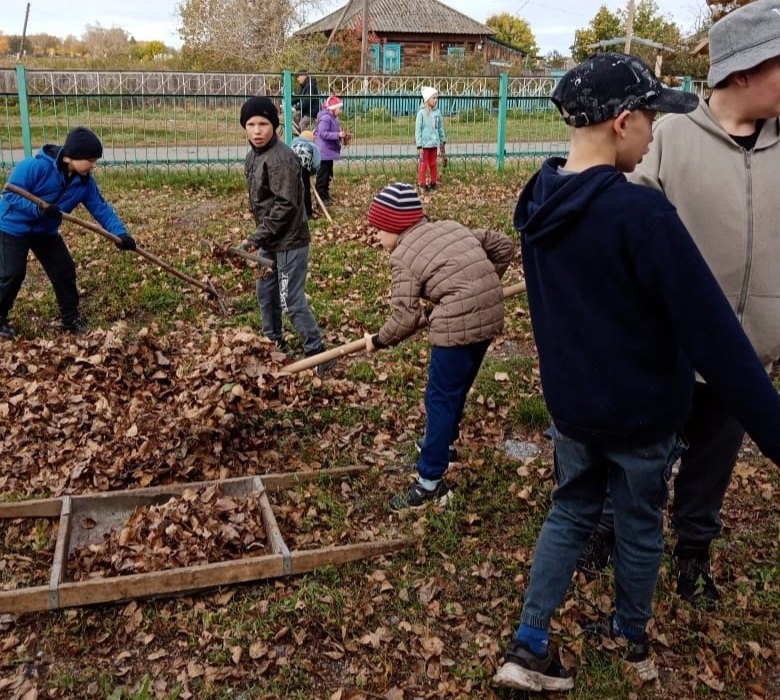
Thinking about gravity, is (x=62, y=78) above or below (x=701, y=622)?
above

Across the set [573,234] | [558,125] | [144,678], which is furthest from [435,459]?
[558,125]

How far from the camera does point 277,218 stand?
5621mm

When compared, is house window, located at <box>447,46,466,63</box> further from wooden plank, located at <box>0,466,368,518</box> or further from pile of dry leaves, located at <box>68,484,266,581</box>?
pile of dry leaves, located at <box>68,484,266,581</box>

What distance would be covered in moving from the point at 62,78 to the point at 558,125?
390 inches

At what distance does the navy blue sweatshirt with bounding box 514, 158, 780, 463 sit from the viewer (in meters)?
2.14

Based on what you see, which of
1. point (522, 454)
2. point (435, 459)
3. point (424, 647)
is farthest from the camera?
point (522, 454)

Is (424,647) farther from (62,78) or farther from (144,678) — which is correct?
(62,78)

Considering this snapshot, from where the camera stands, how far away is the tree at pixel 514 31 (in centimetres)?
4962

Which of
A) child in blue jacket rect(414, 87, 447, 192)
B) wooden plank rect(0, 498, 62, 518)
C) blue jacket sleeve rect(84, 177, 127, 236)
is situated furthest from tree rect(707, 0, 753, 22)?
wooden plank rect(0, 498, 62, 518)

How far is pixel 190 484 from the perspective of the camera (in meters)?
4.06

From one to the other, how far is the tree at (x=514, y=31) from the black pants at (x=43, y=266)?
47.0 m

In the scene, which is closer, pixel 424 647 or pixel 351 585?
pixel 424 647

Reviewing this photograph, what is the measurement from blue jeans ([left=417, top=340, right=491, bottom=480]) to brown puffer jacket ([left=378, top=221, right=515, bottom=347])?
10cm

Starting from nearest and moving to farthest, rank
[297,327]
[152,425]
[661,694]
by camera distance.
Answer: [661,694] < [152,425] < [297,327]
